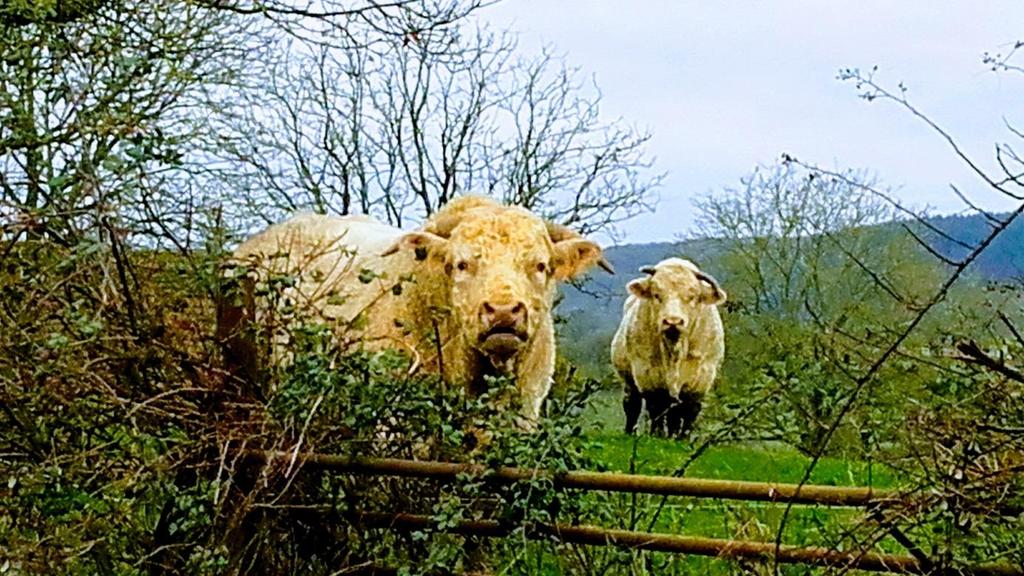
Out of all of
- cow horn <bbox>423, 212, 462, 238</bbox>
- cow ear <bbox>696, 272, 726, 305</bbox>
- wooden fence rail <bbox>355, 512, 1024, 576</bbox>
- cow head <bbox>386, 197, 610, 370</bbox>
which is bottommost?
wooden fence rail <bbox>355, 512, 1024, 576</bbox>

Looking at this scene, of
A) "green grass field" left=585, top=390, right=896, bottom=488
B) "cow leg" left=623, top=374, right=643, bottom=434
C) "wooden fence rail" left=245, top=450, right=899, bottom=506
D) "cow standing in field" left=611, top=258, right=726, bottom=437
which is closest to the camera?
"wooden fence rail" left=245, top=450, right=899, bottom=506

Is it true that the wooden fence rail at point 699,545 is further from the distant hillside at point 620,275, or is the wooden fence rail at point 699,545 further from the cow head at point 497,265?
the cow head at point 497,265

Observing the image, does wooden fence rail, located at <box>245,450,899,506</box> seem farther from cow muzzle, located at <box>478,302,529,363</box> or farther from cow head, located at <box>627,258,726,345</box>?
cow head, located at <box>627,258,726,345</box>

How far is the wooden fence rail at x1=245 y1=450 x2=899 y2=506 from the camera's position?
4.24 meters

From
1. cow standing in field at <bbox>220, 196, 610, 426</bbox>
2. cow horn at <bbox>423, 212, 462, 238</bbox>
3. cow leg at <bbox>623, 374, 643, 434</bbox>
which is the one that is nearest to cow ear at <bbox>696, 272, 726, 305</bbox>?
cow leg at <bbox>623, 374, 643, 434</bbox>

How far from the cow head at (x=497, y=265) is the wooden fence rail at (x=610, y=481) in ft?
6.28

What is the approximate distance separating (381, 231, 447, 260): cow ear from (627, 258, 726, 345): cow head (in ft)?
26.5

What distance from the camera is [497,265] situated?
7.20 m

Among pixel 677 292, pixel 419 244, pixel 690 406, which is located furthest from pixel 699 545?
pixel 690 406

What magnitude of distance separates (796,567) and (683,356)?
428 inches

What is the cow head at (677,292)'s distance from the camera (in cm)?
1545

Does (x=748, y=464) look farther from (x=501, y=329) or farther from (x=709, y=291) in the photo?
(x=501, y=329)

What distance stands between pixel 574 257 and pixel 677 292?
7841mm

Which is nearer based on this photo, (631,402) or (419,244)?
(419,244)
